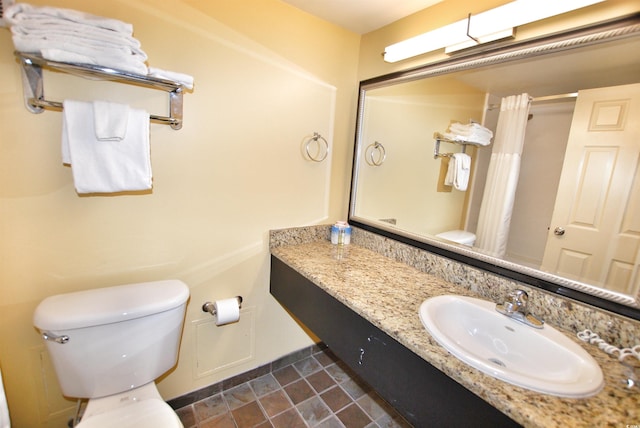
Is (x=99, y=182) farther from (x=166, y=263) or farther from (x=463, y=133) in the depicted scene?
(x=463, y=133)

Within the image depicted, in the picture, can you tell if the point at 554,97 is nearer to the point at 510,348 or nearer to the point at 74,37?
the point at 510,348

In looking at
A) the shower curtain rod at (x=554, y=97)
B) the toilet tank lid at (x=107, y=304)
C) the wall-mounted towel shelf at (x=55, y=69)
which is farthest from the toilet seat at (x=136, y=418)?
the shower curtain rod at (x=554, y=97)

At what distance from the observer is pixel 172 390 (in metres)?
1.53

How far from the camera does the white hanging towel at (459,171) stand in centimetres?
140

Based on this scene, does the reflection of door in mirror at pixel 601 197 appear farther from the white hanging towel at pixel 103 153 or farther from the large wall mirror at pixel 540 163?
the white hanging towel at pixel 103 153

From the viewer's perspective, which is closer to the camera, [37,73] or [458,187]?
[37,73]

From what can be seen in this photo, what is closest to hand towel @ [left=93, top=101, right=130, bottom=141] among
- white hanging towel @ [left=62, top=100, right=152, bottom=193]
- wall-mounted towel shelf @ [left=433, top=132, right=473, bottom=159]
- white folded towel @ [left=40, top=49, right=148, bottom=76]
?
white hanging towel @ [left=62, top=100, right=152, bottom=193]

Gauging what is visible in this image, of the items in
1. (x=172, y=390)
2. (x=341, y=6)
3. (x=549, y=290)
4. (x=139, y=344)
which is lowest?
(x=172, y=390)

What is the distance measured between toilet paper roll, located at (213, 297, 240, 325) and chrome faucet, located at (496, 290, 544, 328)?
3.96 ft

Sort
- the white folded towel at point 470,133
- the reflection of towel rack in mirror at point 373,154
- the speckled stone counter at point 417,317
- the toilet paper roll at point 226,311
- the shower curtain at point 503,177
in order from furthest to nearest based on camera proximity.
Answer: the reflection of towel rack in mirror at point 373,154 → the toilet paper roll at point 226,311 → the white folded towel at point 470,133 → the shower curtain at point 503,177 → the speckled stone counter at point 417,317

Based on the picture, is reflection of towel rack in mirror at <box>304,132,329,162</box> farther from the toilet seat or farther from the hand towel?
the toilet seat

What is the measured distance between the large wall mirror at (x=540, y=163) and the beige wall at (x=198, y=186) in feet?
1.66

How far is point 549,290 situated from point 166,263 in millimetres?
1636

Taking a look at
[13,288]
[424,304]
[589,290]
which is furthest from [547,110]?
[13,288]
